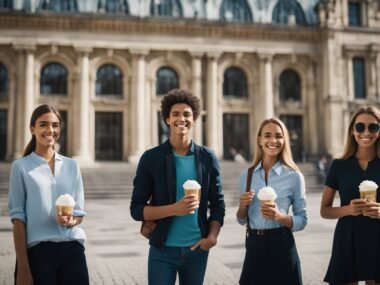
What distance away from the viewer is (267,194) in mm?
4523

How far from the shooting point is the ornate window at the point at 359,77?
37.9 metres

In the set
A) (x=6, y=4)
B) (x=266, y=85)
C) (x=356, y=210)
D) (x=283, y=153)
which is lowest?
(x=356, y=210)

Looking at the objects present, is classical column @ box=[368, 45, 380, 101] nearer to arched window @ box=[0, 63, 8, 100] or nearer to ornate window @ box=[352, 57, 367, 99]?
ornate window @ box=[352, 57, 367, 99]

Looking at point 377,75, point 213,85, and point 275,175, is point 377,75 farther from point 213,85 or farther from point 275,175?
point 275,175

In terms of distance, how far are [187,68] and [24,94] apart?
37.7ft

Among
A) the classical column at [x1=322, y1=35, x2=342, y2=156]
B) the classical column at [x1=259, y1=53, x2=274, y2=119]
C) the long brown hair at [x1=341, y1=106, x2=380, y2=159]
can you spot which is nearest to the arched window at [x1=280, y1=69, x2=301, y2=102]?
the classical column at [x1=259, y1=53, x2=274, y2=119]

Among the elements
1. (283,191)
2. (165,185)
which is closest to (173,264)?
(165,185)

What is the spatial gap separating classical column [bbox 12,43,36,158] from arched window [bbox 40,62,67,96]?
4.46 ft

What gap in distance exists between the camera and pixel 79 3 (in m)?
35.3

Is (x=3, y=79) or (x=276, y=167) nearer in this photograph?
(x=276, y=167)

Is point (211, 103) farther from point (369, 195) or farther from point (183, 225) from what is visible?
point (183, 225)

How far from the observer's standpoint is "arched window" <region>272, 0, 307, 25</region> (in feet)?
127

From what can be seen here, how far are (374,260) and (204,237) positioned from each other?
1744mm

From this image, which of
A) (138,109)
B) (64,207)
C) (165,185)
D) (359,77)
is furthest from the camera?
(359,77)
